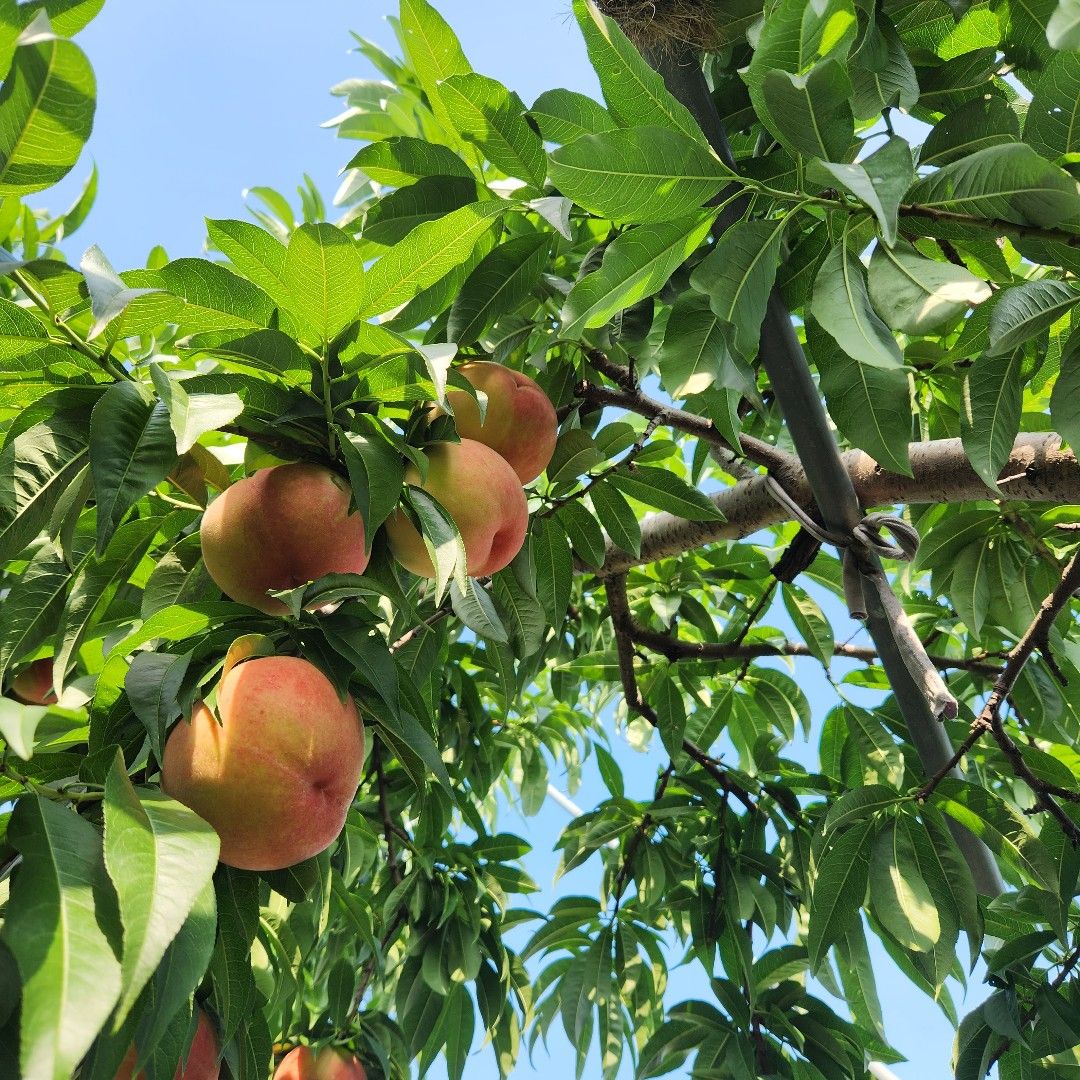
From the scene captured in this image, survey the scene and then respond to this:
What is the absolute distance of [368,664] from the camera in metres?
0.84

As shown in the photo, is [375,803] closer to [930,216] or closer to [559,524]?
[559,524]

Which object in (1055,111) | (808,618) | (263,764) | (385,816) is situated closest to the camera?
(263,764)

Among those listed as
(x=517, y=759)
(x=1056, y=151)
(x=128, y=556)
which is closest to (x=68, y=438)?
(x=128, y=556)

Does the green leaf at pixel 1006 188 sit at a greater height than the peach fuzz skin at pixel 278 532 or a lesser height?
greater

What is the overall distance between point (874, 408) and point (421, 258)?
461 mm

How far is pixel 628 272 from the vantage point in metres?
0.95

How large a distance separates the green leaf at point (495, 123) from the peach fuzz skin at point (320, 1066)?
1.43 meters

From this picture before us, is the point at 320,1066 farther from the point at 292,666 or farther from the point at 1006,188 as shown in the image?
the point at 1006,188

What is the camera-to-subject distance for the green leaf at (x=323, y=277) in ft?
2.65

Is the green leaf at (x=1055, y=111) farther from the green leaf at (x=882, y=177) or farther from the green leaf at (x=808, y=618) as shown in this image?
the green leaf at (x=808, y=618)

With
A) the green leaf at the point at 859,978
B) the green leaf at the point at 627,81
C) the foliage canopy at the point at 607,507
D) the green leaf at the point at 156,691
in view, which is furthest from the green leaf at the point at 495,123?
the green leaf at the point at 859,978

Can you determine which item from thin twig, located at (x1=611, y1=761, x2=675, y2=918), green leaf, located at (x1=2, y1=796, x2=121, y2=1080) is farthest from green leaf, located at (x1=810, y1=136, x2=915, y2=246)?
thin twig, located at (x1=611, y1=761, x2=675, y2=918)

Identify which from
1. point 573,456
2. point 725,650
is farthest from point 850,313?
point 725,650

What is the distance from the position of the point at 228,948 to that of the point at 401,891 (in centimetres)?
108
